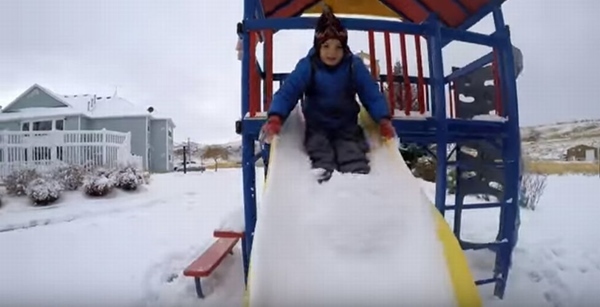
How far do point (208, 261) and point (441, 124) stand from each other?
683 mm

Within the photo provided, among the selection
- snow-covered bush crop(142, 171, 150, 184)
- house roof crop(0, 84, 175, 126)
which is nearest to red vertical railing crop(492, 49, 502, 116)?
house roof crop(0, 84, 175, 126)

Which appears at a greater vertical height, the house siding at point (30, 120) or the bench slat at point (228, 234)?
the house siding at point (30, 120)

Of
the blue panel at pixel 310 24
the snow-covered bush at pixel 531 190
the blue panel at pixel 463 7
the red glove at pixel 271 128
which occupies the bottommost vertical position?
the snow-covered bush at pixel 531 190

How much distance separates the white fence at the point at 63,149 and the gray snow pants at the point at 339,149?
3.48 feet

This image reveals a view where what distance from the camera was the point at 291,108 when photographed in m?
0.86

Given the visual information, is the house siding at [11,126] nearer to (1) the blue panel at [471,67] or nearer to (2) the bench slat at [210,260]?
(2) the bench slat at [210,260]

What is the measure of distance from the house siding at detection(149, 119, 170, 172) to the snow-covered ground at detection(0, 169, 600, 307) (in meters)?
0.18

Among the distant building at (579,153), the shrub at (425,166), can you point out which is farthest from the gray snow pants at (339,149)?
the shrub at (425,166)

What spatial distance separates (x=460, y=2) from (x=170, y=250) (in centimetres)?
129

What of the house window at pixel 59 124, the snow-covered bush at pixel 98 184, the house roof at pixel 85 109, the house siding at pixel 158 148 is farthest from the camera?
the snow-covered bush at pixel 98 184

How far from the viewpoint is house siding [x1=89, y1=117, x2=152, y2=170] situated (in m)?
2.22

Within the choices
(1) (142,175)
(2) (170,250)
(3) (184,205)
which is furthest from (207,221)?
(1) (142,175)

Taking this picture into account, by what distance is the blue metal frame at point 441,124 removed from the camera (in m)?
0.98

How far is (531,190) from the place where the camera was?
5.46 ft
